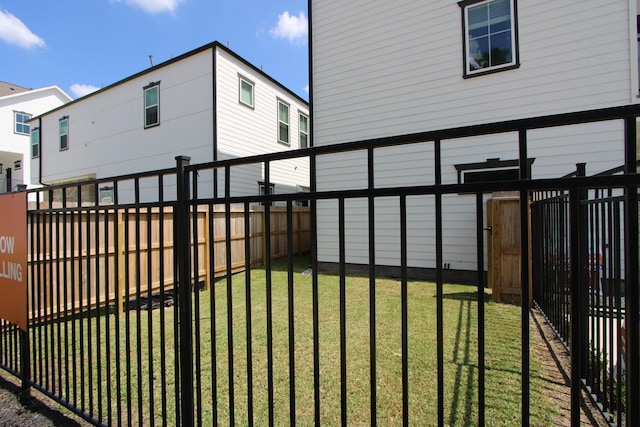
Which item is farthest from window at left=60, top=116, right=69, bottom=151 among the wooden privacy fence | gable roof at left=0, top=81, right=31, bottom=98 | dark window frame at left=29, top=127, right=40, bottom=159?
gable roof at left=0, top=81, right=31, bottom=98

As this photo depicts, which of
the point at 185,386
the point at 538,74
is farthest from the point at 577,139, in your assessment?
the point at 185,386

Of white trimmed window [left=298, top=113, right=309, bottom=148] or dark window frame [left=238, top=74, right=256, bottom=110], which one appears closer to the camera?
dark window frame [left=238, top=74, right=256, bottom=110]

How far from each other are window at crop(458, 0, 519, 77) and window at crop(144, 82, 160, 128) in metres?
8.63

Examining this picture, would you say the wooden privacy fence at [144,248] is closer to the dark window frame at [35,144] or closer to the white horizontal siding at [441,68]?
the white horizontal siding at [441,68]

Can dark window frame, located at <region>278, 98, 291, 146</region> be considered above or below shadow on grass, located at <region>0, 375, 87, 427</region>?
above

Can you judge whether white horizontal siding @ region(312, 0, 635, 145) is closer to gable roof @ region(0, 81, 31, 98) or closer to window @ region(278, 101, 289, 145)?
window @ region(278, 101, 289, 145)

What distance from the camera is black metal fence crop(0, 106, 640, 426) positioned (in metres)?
0.99

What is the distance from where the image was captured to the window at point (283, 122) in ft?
39.0

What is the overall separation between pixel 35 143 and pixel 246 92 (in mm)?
11993

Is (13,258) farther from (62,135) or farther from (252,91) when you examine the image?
(62,135)

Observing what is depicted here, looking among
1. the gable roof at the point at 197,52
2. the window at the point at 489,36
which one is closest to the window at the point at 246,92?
the gable roof at the point at 197,52

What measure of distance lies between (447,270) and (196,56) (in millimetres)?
8582

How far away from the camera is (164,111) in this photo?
32.7 feet

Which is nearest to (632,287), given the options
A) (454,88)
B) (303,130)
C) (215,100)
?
(454,88)
